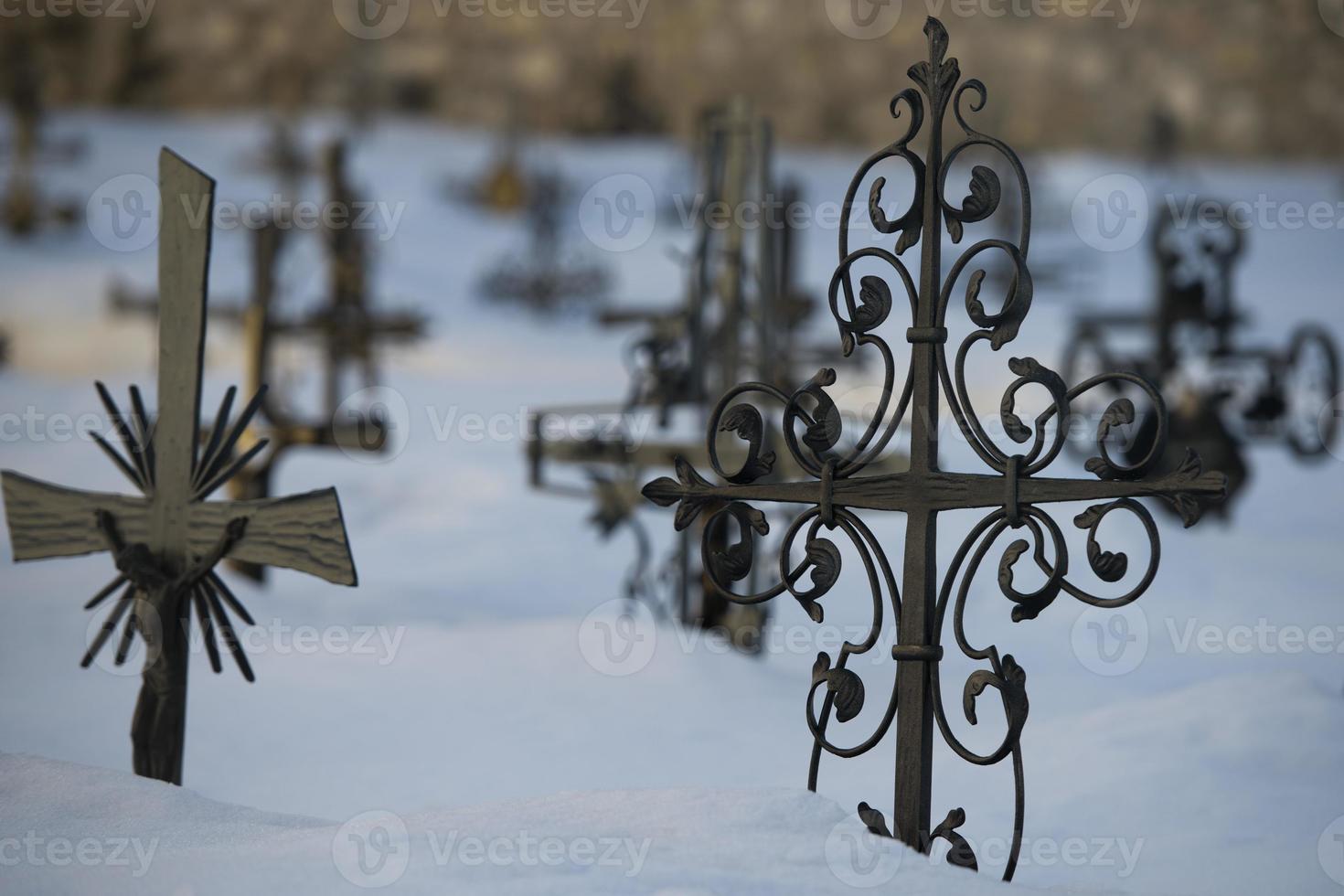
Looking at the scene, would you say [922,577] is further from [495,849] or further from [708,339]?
[708,339]

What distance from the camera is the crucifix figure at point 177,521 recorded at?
296 cm

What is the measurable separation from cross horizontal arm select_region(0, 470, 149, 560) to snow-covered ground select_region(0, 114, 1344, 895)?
456 mm

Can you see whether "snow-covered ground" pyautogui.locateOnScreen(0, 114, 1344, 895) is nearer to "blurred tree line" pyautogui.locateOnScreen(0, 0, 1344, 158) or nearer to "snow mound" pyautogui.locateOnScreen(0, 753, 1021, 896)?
"snow mound" pyautogui.locateOnScreen(0, 753, 1021, 896)

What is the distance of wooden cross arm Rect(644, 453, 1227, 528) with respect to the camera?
7.53 ft

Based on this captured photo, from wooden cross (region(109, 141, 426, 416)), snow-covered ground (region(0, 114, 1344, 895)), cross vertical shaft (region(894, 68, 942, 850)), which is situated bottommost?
snow-covered ground (region(0, 114, 1344, 895))

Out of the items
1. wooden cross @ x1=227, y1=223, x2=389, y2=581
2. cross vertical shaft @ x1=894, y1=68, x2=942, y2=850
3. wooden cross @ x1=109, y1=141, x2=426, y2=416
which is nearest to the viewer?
cross vertical shaft @ x1=894, y1=68, x2=942, y2=850

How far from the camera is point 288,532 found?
296 centimetres

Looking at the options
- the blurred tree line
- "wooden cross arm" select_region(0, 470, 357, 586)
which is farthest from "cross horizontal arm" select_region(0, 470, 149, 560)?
the blurred tree line

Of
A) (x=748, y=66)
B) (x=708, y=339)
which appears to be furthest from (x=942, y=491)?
(x=748, y=66)

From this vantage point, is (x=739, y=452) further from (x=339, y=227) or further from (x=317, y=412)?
(x=317, y=412)

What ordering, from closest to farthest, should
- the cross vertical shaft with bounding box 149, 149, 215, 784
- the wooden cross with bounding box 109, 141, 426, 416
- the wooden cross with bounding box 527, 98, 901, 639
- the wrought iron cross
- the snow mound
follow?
the snow mound, the wrought iron cross, the cross vertical shaft with bounding box 149, 149, 215, 784, the wooden cross with bounding box 527, 98, 901, 639, the wooden cross with bounding box 109, 141, 426, 416

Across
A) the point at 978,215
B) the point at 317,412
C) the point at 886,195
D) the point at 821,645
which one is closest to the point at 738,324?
the point at 821,645

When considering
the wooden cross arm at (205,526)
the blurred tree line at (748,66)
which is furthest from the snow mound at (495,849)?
the blurred tree line at (748,66)

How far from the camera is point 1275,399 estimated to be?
884 centimetres
